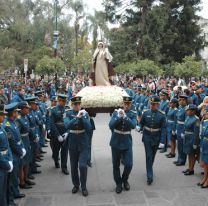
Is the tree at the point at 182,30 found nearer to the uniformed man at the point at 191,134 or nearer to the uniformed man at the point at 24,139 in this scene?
the uniformed man at the point at 191,134

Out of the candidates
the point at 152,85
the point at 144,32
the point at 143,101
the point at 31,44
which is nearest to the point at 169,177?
the point at 143,101

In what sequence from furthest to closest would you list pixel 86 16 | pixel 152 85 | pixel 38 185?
pixel 86 16
pixel 152 85
pixel 38 185

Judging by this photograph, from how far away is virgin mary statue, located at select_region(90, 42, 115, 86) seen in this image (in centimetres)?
1272

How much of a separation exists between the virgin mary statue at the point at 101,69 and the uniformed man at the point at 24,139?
4729 mm

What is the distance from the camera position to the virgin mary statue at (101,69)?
1272cm

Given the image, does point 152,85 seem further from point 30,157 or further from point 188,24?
point 188,24

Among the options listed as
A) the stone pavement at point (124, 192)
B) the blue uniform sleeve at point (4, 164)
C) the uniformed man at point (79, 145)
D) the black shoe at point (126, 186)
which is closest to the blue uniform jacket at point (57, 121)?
the stone pavement at point (124, 192)

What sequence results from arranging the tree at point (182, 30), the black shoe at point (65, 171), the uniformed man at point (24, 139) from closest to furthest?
the uniformed man at point (24, 139) < the black shoe at point (65, 171) < the tree at point (182, 30)

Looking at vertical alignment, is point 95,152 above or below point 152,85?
below

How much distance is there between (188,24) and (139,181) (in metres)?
33.9

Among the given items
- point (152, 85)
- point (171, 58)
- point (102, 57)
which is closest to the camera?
point (102, 57)

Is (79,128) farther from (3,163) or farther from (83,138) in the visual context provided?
(3,163)

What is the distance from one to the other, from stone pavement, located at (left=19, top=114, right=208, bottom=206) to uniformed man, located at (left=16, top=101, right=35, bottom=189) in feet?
0.85

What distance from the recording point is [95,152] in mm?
11398
